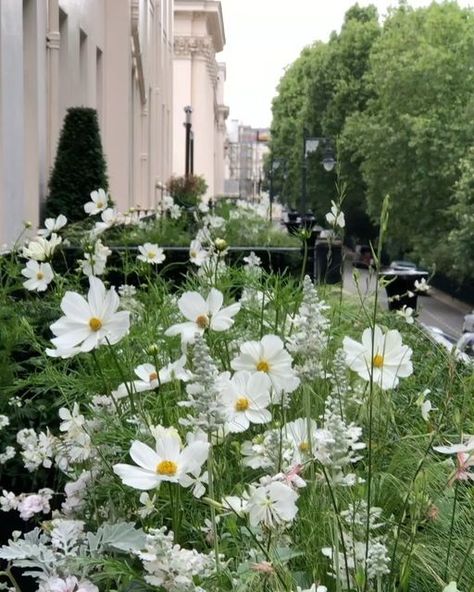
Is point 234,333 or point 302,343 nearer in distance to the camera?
point 302,343

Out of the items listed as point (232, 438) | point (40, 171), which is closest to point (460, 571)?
point (232, 438)

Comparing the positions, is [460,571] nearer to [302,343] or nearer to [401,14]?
[302,343]

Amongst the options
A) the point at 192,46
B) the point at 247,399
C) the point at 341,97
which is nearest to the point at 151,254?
the point at 247,399

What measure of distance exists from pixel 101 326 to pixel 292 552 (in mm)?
627

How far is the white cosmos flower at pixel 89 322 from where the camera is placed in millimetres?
2100

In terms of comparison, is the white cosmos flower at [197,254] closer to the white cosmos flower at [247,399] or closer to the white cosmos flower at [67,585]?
the white cosmos flower at [247,399]

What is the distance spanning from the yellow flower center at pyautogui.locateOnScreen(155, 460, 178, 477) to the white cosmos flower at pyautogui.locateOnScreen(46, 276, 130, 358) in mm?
423

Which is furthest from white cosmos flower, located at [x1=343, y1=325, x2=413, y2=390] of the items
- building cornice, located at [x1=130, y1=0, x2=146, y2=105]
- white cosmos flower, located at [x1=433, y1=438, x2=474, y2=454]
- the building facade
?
building cornice, located at [x1=130, y1=0, x2=146, y2=105]

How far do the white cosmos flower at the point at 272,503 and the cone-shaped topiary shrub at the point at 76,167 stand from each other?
37.2 feet

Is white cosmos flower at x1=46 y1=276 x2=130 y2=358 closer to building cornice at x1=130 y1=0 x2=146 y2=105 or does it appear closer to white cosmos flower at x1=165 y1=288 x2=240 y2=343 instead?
white cosmos flower at x1=165 y1=288 x2=240 y2=343

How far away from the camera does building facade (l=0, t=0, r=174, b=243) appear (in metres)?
10.9

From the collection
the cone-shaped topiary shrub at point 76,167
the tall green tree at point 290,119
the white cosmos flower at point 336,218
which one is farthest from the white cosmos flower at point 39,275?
the tall green tree at point 290,119

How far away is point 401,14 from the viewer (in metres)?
45.6

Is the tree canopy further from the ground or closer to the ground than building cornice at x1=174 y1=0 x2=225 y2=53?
closer to the ground
